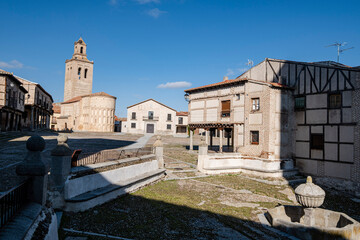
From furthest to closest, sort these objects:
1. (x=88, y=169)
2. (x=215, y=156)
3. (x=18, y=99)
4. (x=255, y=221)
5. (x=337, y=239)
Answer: (x=18, y=99) < (x=215, y=156) < (x=255, y=221) < (x=88, y=169) < (x=337, y=239)

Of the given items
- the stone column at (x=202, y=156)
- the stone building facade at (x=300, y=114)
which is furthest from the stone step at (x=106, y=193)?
the stone building facade at (x=300, y=114)

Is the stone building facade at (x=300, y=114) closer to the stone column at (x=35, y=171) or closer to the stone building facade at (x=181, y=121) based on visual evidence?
the stone column at (x=35, y=171)

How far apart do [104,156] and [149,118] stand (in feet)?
152

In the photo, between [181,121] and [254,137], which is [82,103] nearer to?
[181,121]

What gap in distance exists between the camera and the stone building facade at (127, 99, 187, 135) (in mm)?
57531

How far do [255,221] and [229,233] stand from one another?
7.36ft

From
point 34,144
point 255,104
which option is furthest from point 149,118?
point 34,144

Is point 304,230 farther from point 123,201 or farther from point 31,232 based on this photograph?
point 31,232

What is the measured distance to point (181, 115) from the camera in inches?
2420

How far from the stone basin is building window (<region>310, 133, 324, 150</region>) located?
9924 millimetres

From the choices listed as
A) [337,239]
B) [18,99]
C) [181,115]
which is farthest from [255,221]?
[181,115]

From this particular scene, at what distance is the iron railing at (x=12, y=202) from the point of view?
407 centimetres

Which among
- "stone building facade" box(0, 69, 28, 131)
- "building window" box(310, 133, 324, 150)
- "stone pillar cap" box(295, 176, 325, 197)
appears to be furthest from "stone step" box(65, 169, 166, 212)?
"stone building facade" box(0, 69, 28, 131)

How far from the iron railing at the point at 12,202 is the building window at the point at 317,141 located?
2022 centimetres
